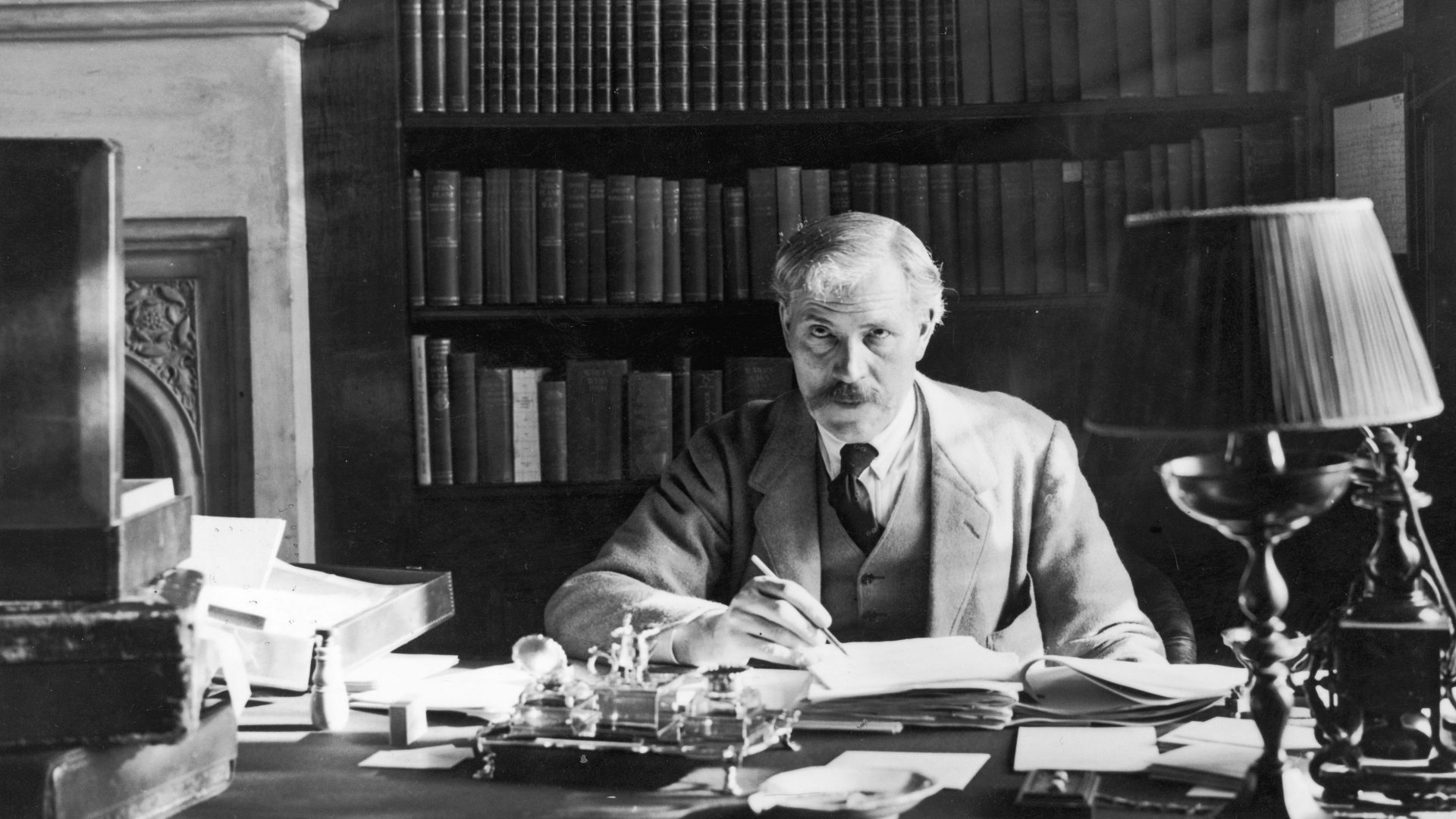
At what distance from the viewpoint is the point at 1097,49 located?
3096mm

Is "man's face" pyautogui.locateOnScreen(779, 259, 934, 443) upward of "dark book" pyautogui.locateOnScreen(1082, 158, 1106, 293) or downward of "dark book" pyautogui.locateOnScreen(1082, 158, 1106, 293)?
downward

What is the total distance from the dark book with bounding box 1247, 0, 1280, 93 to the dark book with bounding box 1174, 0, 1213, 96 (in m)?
0.08

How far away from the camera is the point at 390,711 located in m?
1.57

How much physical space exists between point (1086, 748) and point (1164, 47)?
6.61ft

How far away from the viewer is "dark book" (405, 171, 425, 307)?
3.15 meters

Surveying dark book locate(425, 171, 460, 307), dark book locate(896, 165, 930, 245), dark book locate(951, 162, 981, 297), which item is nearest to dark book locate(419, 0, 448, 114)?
dark book locate(425, 171, 460, 307)

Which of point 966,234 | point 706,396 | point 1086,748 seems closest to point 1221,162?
point 966,234

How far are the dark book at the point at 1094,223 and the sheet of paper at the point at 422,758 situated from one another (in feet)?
6.48

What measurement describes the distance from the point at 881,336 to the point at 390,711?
0.99 meters

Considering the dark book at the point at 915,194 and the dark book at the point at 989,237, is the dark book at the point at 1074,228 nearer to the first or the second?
the dark book at the point at 989,237

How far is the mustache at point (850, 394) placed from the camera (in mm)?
2229

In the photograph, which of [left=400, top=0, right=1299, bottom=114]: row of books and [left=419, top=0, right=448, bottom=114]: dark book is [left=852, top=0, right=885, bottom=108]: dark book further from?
[left=419, top=0, right=448, bottom=114]: dark book

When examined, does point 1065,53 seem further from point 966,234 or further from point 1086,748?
point 1086,748

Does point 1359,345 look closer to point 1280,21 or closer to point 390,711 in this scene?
point 390,711
